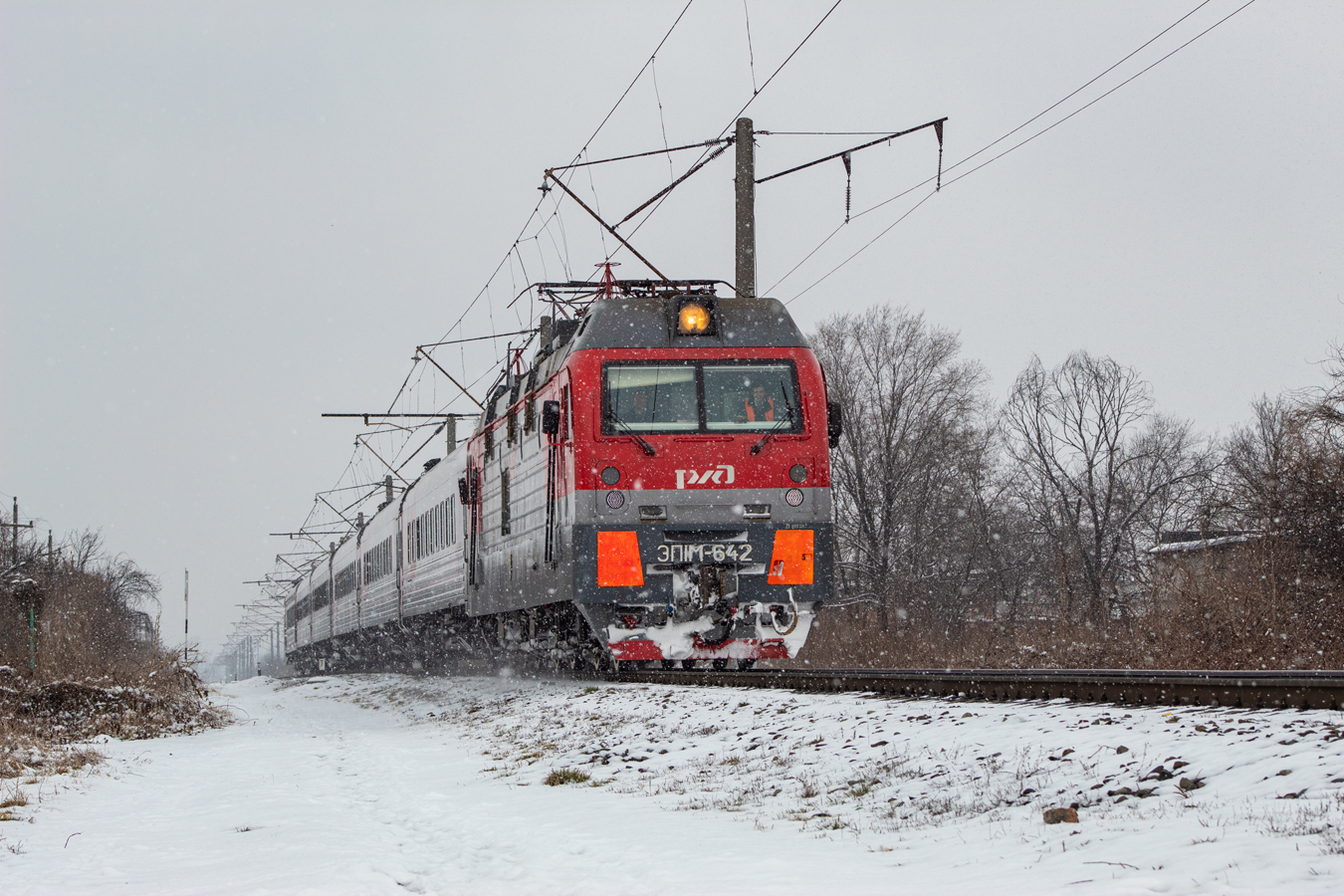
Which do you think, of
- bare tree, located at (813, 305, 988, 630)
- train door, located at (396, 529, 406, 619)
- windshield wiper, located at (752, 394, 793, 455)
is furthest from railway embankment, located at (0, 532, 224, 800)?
bare tree, located at (813, 305, 988, 630)

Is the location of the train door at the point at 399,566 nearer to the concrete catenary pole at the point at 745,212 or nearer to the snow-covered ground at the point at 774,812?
the concrete catenary pole at the point at 745,212

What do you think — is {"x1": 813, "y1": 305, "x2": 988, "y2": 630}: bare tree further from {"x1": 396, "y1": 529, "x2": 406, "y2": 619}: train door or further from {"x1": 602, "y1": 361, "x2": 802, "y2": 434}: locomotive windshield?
{"x1": 602, "y1": 361, "x2": 802, "y2": 434}: locomotive windshield

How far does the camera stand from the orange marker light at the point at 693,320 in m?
12.7

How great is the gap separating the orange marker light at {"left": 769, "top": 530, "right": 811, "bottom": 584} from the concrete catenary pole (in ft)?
18.1

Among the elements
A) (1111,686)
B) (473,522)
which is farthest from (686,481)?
(473,522)

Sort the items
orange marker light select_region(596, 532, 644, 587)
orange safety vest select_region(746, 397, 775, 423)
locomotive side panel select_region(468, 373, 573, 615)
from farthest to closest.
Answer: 1. locomotive side panel select_region(468, 373, 573, 615)
2. orange safety vest select_region(746, 397, 775, 423)
3. orange marker light select_region(596, 532, 644, 587)

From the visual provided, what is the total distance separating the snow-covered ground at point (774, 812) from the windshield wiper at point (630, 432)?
120 inches

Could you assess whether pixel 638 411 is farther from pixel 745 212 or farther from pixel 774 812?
pixel 774 812

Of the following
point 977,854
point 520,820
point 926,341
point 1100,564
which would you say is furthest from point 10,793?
point 1100,564

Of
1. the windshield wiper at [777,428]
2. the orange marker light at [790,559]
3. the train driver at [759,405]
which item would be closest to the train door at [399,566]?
the train driver at [759,405]

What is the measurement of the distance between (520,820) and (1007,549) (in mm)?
36798

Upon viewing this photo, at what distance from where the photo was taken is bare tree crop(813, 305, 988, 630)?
32.6 meters

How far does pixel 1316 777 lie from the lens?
446 centimetres

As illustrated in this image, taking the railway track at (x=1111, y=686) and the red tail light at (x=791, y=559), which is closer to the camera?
the railway track at (x=1111, y=686)
